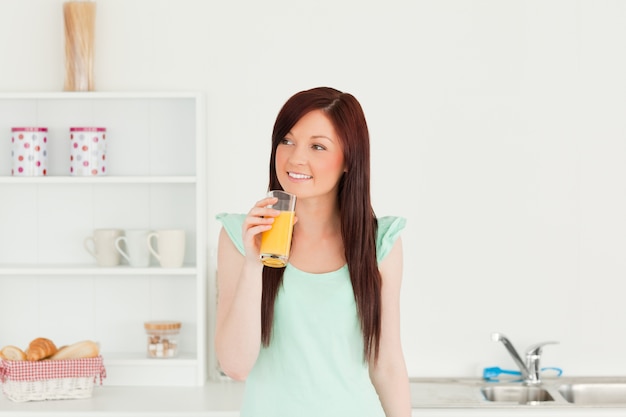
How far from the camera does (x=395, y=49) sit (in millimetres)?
3117

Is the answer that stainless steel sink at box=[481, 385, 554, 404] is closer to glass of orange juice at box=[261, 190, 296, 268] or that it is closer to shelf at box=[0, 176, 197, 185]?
shelf at box=[0, 176, 197, 185]

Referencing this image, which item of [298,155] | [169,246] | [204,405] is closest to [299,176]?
[298,155]

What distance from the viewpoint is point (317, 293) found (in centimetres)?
174

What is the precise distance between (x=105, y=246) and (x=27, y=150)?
1.22 ft

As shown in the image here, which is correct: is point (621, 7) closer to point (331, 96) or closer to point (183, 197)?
point (183, 197)

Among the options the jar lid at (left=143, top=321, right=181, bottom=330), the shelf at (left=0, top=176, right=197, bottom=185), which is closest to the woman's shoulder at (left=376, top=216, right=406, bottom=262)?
the shelf at (left=0, top=176, right=197, bottom=185)

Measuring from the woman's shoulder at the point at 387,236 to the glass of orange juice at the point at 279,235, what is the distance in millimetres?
234

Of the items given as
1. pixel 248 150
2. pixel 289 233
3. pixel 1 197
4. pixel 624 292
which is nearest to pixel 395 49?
pixel 248 150

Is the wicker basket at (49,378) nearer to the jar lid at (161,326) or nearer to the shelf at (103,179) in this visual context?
the jar lid at (161,326)

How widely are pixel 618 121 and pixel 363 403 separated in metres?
1.72

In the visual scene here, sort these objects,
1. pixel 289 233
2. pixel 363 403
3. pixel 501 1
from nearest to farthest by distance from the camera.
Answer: pixel 289 233, pixel 363 403, pixel 501 1

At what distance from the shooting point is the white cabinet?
3.11m

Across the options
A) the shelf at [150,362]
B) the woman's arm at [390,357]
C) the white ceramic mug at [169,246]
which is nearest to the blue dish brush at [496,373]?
the shelf at [150,362]

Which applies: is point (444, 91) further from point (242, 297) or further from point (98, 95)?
point (242, 297)
